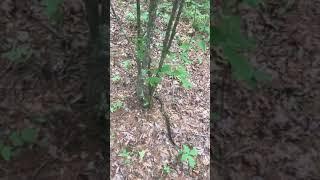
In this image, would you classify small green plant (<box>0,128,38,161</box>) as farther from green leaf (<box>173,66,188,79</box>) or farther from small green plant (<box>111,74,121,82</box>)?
green leaf (<box>173,66,188,79</box>)

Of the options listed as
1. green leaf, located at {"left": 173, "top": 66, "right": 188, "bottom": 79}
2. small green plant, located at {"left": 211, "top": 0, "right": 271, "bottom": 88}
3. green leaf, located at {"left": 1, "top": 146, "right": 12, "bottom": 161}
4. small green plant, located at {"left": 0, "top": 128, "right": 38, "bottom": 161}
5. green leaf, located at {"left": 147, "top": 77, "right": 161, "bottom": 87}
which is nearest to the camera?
small green plant, located at {"left": 211, "top": 0, "right": 271, "bottom": 88}

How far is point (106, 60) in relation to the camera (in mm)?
3633

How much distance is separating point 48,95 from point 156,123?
0.80 meters

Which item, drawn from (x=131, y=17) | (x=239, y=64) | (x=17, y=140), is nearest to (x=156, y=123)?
(x=17, y=140)

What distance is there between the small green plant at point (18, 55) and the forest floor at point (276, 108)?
1469 millimetres

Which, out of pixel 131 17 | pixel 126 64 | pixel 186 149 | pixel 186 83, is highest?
pixel 131 17

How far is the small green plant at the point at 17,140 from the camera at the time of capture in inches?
117

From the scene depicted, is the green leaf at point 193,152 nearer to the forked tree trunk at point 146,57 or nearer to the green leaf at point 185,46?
the forked tree trunk at point 146,57

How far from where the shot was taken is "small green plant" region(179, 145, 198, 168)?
317 centimetres

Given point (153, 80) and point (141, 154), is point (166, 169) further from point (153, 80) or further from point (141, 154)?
Answer: point (153, 80)

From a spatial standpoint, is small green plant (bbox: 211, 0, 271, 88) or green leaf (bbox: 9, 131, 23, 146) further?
green leaf (bbox: 9, 131, 23, 146)

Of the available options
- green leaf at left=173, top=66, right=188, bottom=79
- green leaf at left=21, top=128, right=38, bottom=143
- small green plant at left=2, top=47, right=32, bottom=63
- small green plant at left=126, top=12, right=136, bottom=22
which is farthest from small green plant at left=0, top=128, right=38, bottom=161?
small green plant at left=126, top=12, right=136, bottom=22

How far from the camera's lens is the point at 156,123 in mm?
3373

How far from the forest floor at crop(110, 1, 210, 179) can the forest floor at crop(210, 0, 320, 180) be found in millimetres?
117
